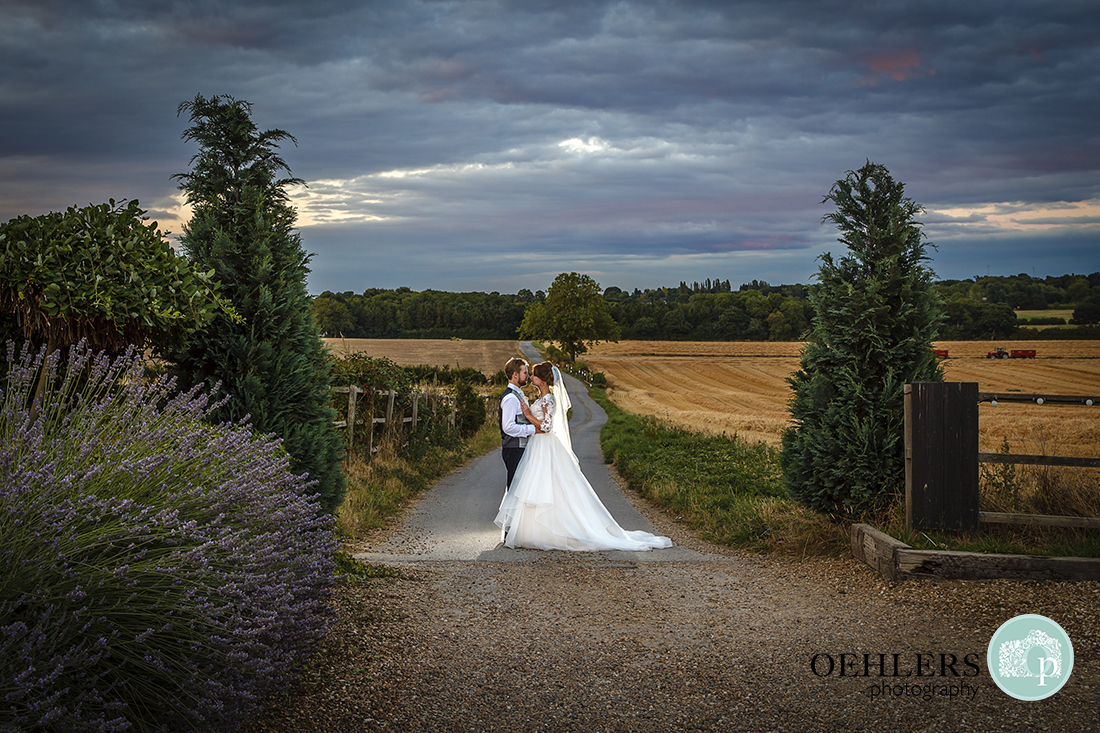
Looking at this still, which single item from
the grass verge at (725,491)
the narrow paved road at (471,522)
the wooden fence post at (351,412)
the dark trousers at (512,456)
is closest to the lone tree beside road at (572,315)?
the grass verge at (725,491)

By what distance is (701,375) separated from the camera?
6506 cm

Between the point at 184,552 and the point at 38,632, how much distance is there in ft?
1.81

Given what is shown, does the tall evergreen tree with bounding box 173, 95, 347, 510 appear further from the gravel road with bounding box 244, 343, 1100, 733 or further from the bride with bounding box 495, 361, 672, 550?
the bride with bounding box 495, 361, 672, 550

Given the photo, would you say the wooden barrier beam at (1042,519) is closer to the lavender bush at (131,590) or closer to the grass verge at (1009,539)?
the grass verge at (1009,539)

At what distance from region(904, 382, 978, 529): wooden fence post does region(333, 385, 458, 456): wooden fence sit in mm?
6954

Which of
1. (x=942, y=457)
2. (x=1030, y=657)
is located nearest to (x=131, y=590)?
(x=1030, y=657)

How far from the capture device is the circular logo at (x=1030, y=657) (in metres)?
3.72

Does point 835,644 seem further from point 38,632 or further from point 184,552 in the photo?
point 38,632

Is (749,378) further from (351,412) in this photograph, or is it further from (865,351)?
(865,351)

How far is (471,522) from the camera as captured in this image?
9586 millimetres

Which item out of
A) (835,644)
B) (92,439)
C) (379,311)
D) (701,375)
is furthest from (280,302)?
(379,311)

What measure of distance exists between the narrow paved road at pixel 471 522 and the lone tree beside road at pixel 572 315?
194 ft

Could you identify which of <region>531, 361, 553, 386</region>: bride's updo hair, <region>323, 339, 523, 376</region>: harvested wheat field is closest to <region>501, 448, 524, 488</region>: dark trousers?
<region>531, 361, 553, 386</region>: bride's updo hair

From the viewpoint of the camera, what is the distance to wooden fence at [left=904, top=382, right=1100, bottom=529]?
6.18 meters
